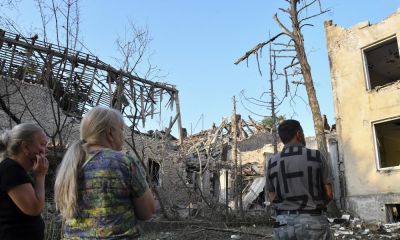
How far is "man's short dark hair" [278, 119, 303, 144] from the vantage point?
11.8 ft

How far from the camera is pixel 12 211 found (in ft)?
8.20

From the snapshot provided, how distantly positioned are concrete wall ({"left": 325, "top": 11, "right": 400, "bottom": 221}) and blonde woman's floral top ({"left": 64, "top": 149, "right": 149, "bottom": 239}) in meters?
11.8

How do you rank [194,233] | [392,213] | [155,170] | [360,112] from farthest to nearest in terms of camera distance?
[155,170] → [360,112] → [392,213] → [194,233]

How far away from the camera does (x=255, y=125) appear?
27234 millimetres

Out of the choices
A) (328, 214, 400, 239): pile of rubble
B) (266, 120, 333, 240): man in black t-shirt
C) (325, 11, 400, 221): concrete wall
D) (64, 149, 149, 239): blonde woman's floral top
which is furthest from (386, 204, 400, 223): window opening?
(64, 149, 149, 239): blonde woman's floral top

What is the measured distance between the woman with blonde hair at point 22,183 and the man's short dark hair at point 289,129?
203 cm

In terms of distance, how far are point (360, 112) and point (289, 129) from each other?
10949 mm

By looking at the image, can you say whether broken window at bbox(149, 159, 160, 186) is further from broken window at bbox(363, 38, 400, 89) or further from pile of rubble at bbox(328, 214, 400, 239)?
broken window at bbox(363, 38, 400, 89)

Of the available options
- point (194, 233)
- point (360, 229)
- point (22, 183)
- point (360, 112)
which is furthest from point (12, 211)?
point (360, 112)

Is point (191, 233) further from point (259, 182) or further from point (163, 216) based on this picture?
point (259, 182)

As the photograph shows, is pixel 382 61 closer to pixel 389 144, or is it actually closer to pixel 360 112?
pixel 360 112

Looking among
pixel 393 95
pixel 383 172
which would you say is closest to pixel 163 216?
pixel 383 172

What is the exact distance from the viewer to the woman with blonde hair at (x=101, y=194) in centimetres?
206

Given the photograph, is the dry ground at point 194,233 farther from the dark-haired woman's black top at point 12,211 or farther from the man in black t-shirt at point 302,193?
the dark-haired woman's black top at point 12,211
